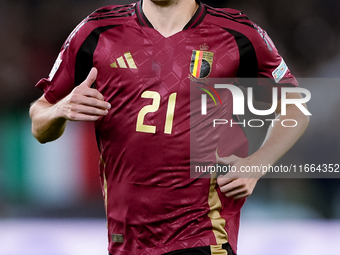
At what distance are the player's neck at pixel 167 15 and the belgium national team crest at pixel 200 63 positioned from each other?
0.15 meters

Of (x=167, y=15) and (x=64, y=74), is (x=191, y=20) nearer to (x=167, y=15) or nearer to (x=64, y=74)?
(x=167, y=15)

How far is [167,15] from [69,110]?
0.66m

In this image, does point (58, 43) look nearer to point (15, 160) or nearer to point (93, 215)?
point (15, 160)

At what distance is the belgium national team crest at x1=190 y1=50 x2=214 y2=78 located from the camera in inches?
78.9

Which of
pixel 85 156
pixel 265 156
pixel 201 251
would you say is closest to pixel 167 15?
pixel 265 156

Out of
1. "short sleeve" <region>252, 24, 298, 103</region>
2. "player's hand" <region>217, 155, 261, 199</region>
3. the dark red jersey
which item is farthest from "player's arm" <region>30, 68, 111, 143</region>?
"short sleeve" <region>252, 24, 298, 103</region>

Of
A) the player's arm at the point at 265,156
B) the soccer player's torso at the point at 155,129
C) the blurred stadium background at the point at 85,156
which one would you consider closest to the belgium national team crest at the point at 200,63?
the soccer player's torso at the point at 155,129

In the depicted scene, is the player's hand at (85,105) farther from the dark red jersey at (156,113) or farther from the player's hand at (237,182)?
the player's hand at (237,182)

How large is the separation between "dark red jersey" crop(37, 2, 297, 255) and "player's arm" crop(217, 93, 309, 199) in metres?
0.14

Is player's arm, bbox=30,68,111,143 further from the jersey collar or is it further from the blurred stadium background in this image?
the blurred stadium background

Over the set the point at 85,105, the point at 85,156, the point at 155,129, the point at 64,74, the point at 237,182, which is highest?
the point at 64,74

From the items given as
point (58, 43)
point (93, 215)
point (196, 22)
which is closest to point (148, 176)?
point (196, 22)

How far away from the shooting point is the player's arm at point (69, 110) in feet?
5.54

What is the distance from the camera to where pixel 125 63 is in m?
1.99
